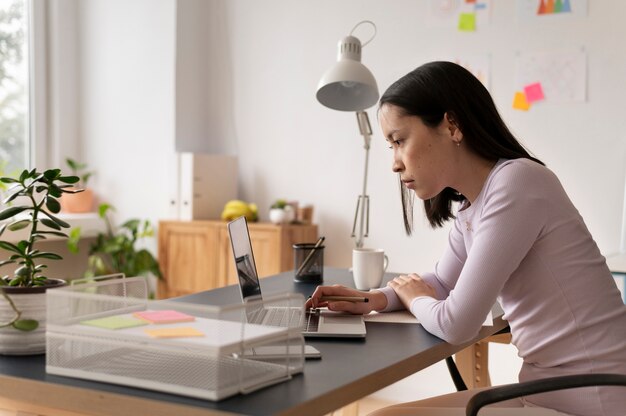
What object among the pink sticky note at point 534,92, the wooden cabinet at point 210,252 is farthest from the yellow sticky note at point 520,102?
the wooden cabinet at point 210,252

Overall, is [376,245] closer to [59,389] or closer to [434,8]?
[434,8]

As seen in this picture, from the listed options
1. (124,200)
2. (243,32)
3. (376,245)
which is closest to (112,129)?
(124,200)

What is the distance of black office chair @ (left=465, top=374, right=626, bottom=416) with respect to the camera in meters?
1.36

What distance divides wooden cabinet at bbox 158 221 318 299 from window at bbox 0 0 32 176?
3.15 feet

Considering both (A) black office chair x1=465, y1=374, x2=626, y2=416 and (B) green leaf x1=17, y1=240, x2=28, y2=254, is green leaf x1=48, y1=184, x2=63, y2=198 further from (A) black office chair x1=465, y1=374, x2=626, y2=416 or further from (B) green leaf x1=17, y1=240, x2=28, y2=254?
(A) black office chair x1=465, y1=374, x2=626, y2=416

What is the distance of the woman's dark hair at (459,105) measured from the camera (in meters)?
1.76

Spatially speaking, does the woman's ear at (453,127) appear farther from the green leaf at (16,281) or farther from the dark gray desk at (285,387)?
the green leaf at (16,281)

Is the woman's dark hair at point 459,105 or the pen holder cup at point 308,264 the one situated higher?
the woman's dark hair at point 459,105

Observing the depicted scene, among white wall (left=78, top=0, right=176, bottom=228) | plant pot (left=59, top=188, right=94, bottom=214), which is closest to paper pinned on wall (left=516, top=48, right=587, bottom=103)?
white wall (left=78, top=0, right=176, bottom=228)

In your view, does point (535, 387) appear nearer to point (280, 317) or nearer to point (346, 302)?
point (280, 317)

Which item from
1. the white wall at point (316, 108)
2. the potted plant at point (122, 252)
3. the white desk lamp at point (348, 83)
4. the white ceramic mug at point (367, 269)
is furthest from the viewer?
the potted plant at point (122, 252)

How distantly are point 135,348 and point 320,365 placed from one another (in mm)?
343

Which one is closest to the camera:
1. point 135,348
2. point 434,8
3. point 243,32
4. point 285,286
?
point 135,348

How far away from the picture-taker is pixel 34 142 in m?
4.62
